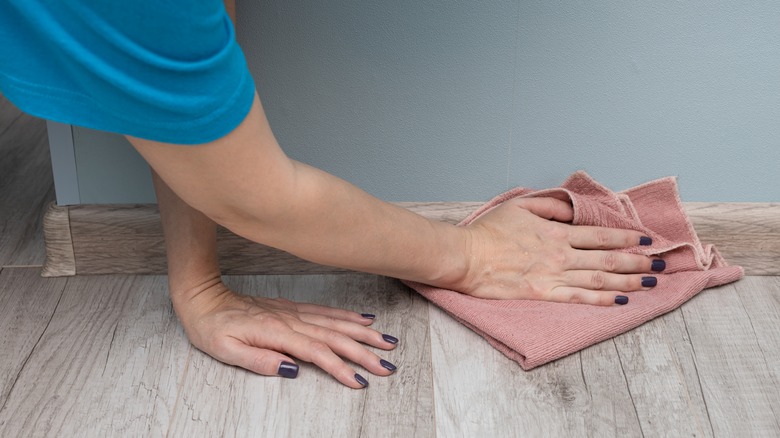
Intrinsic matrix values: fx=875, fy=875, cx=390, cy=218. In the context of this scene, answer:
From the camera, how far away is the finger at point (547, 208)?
1.26 m

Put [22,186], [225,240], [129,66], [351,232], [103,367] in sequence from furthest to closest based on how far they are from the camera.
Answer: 1. [22,186]
2. [225,240]
3. [103,367]
4. [351,232]
5. [129,66]

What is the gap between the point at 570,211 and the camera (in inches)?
50.2

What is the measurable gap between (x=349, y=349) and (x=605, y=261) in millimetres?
390

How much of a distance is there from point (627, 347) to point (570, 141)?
12.4 inches

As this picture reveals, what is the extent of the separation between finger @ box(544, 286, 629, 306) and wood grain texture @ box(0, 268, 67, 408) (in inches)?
27.8

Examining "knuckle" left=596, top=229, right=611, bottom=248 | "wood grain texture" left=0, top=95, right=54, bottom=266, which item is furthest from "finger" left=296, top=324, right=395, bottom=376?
"wood grain texture" left=0, top=95, right=54, bottom=266

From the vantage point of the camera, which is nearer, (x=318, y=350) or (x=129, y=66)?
(x=129, y=66)

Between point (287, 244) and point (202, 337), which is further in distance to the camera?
point (202, 337)

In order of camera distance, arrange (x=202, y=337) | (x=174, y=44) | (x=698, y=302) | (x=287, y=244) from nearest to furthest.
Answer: (x=174, y=44) < (x=287, y=244) < (x=202, y=337) < (x=698, y=302)

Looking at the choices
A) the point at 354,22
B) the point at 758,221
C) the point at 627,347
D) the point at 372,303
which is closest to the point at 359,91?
the point at 354,22

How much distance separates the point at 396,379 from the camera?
3.63ft

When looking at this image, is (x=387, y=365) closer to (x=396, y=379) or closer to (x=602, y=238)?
(x=396, y=379)

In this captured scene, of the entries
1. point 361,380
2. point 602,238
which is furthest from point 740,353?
point 361,380

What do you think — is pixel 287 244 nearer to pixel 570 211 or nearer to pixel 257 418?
pixel 257 418
